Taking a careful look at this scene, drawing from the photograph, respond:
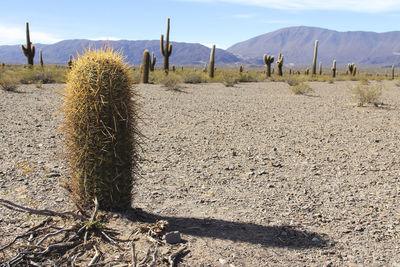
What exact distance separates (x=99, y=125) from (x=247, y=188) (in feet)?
8.60

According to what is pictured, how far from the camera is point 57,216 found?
162 inches

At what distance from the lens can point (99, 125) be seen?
379 cm

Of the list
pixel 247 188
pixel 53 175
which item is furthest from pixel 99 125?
pixel 247 188

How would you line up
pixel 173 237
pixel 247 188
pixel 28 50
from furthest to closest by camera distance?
pixel 28 50
pixel 247 188
pixel 173 237

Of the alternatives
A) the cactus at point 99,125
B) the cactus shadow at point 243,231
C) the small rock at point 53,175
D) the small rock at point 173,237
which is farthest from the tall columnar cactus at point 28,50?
the small rock at point 173,237

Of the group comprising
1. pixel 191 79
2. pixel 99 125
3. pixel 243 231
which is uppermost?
pixel 99 125

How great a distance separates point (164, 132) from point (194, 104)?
517 centimetres

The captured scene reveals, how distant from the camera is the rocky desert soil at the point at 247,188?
12.3 feet

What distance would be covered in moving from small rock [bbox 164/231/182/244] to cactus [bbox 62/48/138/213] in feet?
2.54

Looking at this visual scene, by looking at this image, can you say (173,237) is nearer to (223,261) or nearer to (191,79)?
(223,261)

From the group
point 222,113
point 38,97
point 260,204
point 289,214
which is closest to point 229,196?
point 260,204

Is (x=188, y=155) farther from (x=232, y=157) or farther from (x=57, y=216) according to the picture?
(x=57, y=216)

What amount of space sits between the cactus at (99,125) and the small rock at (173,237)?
0.78 metres

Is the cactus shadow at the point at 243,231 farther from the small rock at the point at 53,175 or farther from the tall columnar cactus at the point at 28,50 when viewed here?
the tall columnar cactus at the point at 28,50
